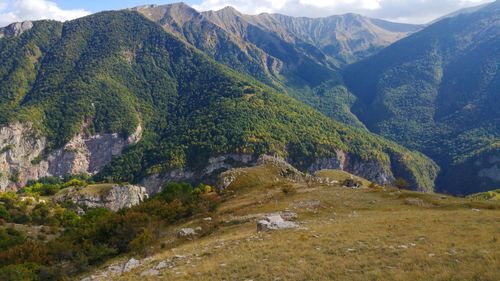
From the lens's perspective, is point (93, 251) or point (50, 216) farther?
point (50, 216)

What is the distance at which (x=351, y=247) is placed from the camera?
96.4 feet

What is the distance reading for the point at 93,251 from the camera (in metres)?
45.2

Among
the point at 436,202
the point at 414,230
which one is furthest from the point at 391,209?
the point at 414,230

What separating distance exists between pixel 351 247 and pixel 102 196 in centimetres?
15796

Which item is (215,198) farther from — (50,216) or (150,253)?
(50,216)

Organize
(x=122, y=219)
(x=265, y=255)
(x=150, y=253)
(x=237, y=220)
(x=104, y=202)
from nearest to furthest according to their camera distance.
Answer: (x=265, y=255) < (x=150, y=253) < (x=237, y=220) < (x=122, y=219) < (x=104, y=202)

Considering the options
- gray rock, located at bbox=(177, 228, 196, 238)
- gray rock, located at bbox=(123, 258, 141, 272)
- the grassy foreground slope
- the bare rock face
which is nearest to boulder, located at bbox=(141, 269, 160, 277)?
the grassy foreground slope

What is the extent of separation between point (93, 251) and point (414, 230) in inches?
1299

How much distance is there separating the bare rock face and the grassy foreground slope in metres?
127

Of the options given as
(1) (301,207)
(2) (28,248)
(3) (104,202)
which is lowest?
(3) (104,202)

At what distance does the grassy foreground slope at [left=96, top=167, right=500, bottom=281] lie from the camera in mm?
23969

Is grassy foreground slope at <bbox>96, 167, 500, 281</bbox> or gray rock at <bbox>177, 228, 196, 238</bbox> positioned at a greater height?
grassy foreground slope at <bbox>96, 167, 500, 281</bbox>

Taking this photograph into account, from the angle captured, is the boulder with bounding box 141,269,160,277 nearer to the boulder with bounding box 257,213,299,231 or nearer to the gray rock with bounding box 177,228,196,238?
the boulder with bounding box 257,213,299,231

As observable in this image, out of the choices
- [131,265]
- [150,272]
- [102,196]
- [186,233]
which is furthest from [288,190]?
[102,196]
